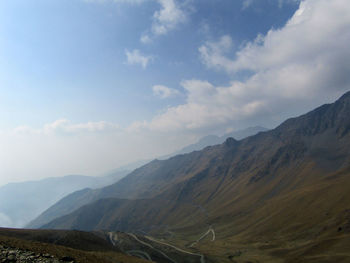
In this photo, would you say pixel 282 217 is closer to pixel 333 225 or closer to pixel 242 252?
pixel 333 225

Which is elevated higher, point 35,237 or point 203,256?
point 35,237

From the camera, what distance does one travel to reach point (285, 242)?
144 meters

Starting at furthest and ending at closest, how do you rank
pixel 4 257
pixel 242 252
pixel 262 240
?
pixel 262 240 → pixel 242 252 → pixel 4 257

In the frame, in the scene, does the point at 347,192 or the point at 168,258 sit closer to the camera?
the point at 168,258

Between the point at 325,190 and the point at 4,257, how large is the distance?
22021cm

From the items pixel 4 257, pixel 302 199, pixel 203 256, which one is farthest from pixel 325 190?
pixel 4 257

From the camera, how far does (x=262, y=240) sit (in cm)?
16188

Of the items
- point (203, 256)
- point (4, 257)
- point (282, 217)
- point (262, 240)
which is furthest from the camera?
point (282, 217)

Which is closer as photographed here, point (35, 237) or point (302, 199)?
point (35, 237)

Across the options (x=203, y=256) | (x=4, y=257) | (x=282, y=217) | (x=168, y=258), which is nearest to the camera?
(x=4, y=257)

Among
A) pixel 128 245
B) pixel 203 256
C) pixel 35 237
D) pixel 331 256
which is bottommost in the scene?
pixel 331 256

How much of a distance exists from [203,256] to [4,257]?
89.4 m

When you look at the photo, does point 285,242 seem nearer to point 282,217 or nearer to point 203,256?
point 282,217

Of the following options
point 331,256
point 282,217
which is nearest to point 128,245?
point 331,256
